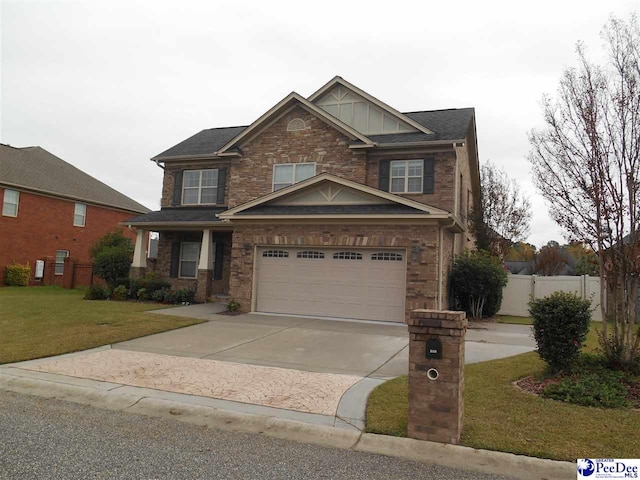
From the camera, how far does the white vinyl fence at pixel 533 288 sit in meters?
18.1

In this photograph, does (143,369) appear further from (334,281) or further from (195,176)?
(195,176)

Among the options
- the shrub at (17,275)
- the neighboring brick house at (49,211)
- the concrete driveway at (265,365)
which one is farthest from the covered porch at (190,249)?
the shrub at (17,275)

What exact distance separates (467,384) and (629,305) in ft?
9.70

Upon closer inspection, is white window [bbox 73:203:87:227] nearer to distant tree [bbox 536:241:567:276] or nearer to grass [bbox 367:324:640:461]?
grass [bbox 367:324:640:461]

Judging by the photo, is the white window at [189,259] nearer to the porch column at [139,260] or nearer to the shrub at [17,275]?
the porch column at [139,260]

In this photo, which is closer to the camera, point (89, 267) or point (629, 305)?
point (629, 305)

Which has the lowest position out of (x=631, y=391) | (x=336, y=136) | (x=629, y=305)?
(x=631, y=391)

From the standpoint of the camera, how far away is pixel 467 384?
6926 mm

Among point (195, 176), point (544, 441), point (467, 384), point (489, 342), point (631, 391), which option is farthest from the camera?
point (195, 176)

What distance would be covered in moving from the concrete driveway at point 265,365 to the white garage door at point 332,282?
1077 mm

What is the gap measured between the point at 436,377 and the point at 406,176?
12574 mm

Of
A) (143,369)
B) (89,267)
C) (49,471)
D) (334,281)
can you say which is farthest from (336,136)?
(89,267)

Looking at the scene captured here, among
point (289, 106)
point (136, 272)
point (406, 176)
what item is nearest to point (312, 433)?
point (406, 176)

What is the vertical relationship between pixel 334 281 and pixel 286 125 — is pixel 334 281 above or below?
below
